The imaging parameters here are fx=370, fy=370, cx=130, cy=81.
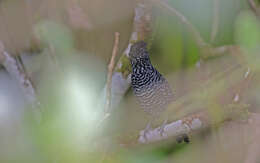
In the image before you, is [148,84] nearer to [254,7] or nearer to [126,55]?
[126,55]

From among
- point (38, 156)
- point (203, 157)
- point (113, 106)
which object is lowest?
point (113, 106)

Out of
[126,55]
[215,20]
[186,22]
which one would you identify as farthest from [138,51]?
[215,20]

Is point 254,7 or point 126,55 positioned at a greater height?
point 254,7

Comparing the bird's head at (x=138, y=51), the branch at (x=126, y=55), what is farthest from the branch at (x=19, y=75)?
the bird's head at (x=138, y=51)

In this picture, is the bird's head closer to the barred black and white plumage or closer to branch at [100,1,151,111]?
the barred black and white plumage

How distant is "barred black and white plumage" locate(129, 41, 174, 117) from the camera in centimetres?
141

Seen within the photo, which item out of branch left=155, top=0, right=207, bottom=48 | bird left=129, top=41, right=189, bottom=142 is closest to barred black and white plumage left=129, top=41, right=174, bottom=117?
bird left=129, top=41, right=189, bottom=142

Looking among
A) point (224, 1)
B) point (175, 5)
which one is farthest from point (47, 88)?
point (224, 1)

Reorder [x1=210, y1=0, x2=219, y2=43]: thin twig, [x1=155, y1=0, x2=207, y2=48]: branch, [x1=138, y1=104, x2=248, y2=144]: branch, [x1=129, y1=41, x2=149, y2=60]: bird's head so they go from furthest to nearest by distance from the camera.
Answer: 1. [x1=210, y1=0, x2=219, y2=43]: thin twig
2. [x1=155, y1=0, x2=207, y2=48]: branch
3. [x1=129, y1=41, x2=149, y2=60]: bird's head
4. [x1=138, y1=104, x2=248, y2=144]: branch

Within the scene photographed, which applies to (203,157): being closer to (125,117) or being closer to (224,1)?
(125,117)

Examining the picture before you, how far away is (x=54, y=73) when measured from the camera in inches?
63.3

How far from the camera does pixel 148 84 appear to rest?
1.58 meters

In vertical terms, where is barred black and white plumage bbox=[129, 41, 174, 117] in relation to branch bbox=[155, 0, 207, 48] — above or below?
below

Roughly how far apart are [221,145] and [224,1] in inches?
33.6
